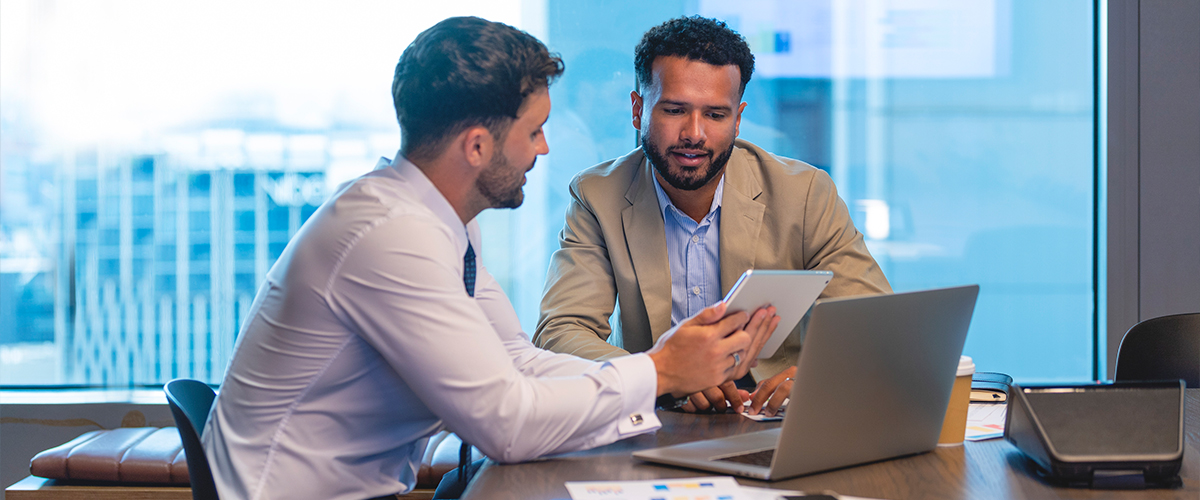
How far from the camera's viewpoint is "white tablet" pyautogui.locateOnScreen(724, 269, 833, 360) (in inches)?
46.4

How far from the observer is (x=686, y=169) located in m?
1.90

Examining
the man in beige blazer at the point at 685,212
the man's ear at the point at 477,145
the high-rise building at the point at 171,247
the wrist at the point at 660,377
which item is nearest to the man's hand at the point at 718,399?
the wrist at the point at 660,377

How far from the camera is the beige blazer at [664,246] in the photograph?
1.92 metres

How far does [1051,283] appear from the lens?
336 centimetres

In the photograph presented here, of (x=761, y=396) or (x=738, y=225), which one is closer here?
(x=761, y=396)

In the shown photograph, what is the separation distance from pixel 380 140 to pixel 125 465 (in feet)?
4.87

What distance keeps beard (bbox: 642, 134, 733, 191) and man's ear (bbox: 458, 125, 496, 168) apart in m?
0.67

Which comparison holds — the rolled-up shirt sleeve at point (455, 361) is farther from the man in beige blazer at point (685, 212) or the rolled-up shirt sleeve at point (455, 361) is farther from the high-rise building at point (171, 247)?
the high-rise building at point (171, 247)

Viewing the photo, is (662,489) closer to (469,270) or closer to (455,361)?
(455,361)

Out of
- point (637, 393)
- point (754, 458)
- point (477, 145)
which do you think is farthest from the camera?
point (477, 145)

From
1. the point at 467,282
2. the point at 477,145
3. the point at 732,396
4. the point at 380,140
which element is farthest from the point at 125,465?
the point at 732,396

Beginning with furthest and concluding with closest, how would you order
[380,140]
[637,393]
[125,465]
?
1. [380,140]
2. [125,465]
3. [637,393]

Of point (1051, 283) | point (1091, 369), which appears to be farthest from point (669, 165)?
point (1091, 369)

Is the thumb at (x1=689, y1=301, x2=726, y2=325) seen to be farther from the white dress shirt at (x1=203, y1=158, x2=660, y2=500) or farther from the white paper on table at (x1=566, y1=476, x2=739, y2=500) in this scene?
the white paper on table at (x1=566, y1=476, x2=739, y2=500)
